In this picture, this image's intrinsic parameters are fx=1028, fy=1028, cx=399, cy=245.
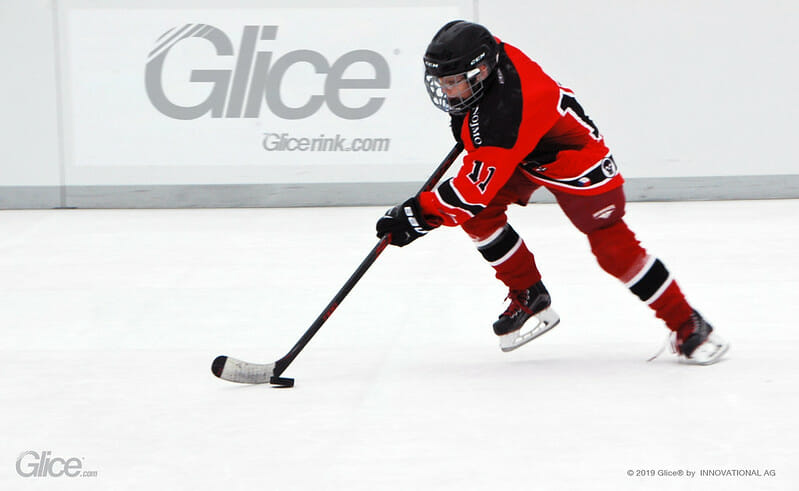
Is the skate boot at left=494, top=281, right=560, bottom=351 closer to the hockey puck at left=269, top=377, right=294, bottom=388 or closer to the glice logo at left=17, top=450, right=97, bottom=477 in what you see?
the hockey puck at left=269, top=377, right=294, bottom=388

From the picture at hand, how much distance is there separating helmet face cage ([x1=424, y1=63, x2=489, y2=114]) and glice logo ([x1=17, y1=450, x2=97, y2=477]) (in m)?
1.24

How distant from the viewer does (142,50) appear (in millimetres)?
5883

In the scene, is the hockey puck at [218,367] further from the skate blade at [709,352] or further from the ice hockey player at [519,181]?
the skate blade at [709,352]

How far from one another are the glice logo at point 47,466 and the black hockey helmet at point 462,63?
1.25m

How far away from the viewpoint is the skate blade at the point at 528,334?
2.94 metres

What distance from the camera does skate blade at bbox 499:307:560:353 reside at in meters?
2.94

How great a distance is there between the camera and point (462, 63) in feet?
8.35

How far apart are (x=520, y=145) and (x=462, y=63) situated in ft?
0.82

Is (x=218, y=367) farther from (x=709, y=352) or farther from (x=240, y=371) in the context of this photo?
(x=709, y=352)

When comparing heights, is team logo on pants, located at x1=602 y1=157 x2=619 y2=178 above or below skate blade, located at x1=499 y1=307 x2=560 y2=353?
above

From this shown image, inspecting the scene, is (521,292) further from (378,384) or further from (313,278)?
(313,278)

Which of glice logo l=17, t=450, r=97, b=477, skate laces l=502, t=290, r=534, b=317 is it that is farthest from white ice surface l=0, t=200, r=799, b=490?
skate laces l=502, t=290, r=534, b=317

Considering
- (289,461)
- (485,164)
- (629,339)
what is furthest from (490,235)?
(289,461)

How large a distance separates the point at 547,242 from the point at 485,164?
228cm
